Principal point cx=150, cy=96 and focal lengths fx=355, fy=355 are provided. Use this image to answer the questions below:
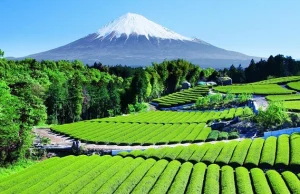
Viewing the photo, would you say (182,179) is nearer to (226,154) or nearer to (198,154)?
(198,154)

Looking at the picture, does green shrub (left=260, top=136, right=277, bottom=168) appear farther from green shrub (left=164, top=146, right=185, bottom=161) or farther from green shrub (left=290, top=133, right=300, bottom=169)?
green shrub (left=164, top=146, right=185, bottom=161)

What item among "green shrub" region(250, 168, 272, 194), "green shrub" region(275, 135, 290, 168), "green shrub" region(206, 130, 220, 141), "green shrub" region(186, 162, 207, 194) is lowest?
"green shrub" region(206, 130, 220, 141)

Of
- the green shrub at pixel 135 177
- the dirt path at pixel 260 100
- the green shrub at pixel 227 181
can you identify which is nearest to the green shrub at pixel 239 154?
the green shrub at pixel 227 181

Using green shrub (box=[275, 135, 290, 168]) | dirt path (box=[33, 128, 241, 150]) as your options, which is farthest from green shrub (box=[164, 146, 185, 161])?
green shrub (box=[275, 135, 290, 168])

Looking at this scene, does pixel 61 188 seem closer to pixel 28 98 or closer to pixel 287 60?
pixel 28 98

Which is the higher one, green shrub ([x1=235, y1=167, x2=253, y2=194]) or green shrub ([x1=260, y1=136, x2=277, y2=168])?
green shrub ([x1=260, y1=136, x2=277, y2=168])

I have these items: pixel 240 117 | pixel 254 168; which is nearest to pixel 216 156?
pixel 254 168

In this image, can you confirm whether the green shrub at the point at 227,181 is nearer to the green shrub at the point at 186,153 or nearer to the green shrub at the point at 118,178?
the green shrub at the point at 186,153
